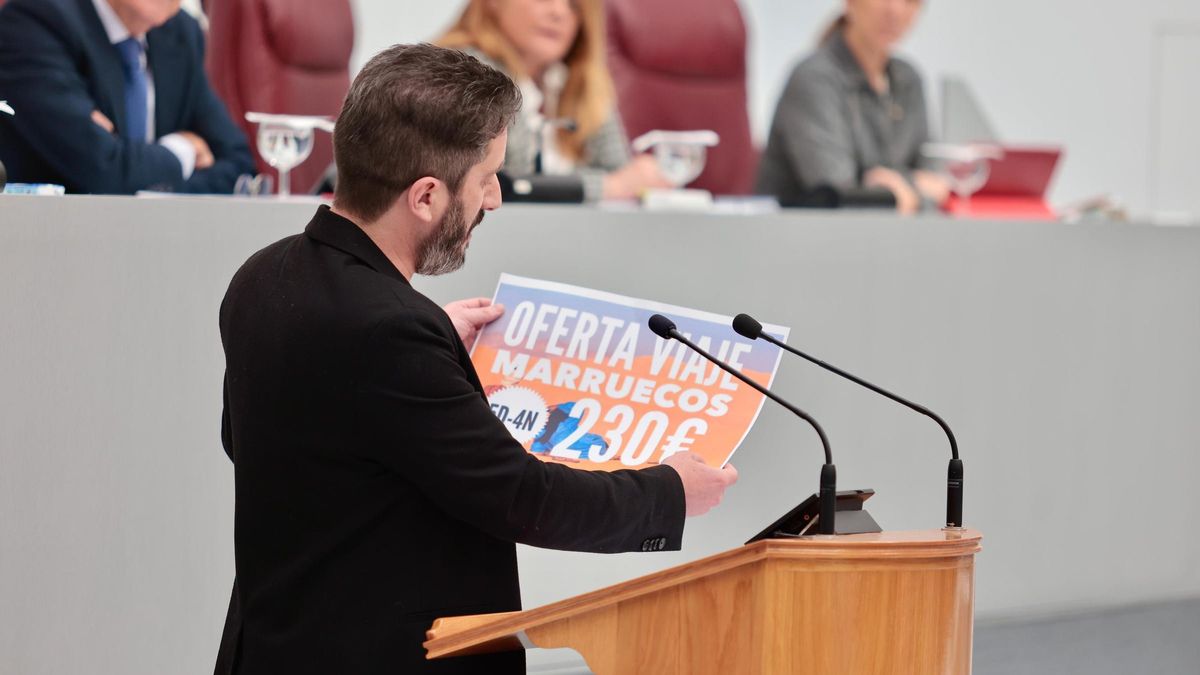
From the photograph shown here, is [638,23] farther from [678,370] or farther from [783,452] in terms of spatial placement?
[678,370]

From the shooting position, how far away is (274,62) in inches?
136

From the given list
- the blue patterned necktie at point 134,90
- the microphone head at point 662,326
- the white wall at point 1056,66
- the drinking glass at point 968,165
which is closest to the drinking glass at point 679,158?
the drinking glass at point 968,165

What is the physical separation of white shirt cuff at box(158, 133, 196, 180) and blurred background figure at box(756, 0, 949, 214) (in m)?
1.75

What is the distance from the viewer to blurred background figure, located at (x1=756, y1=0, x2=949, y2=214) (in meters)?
3.90

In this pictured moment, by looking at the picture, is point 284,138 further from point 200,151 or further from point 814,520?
point 814,520

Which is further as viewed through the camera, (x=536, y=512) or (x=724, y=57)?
(x=724, y=57)

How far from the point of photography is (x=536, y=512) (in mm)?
1235

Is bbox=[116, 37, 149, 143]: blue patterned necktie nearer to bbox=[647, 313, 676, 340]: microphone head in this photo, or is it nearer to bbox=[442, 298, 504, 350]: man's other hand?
bbox=[442, 298, 504, 350]: man's other hand

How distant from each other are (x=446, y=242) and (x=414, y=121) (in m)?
0.12

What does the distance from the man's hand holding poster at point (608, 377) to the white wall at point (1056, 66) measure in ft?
15.0

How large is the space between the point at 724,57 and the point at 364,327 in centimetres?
318

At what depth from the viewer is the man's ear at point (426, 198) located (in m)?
1.29

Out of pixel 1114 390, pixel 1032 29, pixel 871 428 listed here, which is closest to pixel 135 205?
pixel 871 428

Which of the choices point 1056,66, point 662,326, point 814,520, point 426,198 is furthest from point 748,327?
point 1056,66
